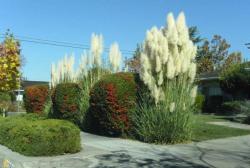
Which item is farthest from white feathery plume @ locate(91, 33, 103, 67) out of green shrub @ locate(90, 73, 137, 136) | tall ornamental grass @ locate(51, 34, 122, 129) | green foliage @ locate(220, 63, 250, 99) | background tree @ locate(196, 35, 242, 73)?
background tree @ locate(196, 35, 242, 73)

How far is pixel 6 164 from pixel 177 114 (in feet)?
16.7

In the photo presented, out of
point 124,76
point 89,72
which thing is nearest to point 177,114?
point 124,76

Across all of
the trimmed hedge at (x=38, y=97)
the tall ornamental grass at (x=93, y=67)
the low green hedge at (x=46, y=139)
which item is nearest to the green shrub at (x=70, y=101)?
the tall ornamental grass at (x=93, y=67)

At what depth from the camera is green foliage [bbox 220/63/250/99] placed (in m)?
29.6

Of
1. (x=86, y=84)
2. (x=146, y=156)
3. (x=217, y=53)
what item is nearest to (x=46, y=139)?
(x=146, y=156)

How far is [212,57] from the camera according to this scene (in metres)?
61.8

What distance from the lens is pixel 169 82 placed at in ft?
42.9

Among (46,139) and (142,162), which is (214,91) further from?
(142,162)

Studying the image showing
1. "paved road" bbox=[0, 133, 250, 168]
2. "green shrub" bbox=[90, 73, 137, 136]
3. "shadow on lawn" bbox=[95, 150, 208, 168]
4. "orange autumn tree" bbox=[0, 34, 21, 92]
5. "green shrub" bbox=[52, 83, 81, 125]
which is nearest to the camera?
"shadow on lawn" bbox=[95, 150, 208, 168]

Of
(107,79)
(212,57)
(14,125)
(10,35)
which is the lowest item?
(14,125)

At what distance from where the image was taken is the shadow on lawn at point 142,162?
9713 mm

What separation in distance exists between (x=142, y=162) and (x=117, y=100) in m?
4.11

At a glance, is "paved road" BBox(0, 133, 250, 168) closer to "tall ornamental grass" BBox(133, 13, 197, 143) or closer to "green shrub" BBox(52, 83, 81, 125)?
"tall ornamental grass" BBox(133, 13, 197, 143)

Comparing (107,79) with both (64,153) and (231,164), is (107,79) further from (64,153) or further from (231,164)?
(231,164)
